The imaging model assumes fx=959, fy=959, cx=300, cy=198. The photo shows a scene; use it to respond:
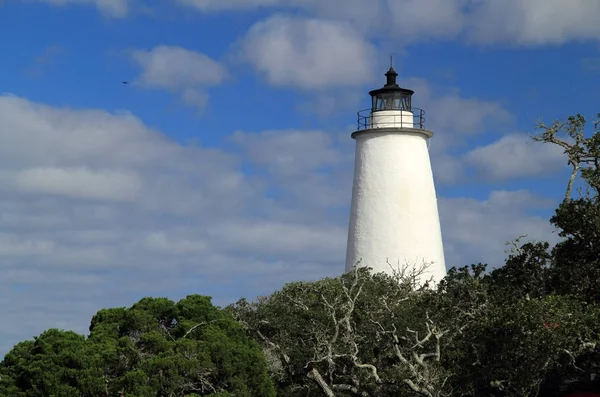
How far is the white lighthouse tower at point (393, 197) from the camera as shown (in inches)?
1280

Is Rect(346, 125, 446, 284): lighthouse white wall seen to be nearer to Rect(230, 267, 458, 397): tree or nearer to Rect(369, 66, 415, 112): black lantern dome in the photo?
Rect(369, 66, 415, 112): black lantern dome

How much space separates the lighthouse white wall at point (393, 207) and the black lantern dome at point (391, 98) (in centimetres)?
100

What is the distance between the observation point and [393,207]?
1288 inches

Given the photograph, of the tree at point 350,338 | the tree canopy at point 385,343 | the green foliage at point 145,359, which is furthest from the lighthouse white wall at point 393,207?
the green foliage at point 145,359

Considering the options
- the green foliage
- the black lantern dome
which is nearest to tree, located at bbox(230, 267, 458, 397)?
the green foliage

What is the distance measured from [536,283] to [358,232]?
1054 cm

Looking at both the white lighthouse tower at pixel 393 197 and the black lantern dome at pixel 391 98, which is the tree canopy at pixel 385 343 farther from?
the black lantern dome at pixel 391 98

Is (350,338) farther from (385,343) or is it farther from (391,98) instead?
(391,98)

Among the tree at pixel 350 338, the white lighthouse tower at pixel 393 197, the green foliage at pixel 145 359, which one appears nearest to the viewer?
the green foliage at pixel 145 359

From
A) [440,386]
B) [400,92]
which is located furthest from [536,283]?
[400,92]

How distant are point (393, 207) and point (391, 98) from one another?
3911 millimetres

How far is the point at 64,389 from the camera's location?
67.3ft

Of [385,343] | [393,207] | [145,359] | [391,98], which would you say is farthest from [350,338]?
[391,98]

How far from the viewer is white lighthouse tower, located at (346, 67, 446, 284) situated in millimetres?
32500
